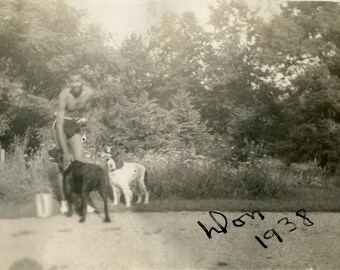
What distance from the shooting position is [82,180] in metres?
3.87

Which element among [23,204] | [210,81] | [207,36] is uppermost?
[207,36]

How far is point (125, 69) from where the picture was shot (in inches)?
155

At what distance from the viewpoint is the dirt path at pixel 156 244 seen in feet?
11.3

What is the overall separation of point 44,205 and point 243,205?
5.78 feet

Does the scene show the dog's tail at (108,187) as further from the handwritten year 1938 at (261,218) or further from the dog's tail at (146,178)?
the handwritten year 1938 at (261,218)

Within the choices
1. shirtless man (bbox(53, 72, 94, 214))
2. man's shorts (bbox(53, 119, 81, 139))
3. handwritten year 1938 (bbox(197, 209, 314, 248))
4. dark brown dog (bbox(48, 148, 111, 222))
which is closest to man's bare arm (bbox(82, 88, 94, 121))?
shirtless man (bbox(53, 72, 94, 214))

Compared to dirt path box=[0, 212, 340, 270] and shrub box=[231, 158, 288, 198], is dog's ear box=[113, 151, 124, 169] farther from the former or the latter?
shrub box=[231, 158, 288, 198]

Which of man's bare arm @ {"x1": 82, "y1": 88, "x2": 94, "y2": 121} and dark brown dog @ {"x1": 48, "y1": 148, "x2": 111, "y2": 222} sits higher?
man's bare arm @ {"x1": 82, "y1": 88, "x2": 94, "y2": 121}

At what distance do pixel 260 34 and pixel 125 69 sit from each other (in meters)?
1.29

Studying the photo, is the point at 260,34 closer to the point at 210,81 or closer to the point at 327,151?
the point at 210,81

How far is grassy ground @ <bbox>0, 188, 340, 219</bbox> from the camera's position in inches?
155

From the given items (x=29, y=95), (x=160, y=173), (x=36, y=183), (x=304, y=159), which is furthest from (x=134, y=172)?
(x=304, y=159)

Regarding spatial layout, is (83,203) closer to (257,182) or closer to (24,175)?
(24,175)

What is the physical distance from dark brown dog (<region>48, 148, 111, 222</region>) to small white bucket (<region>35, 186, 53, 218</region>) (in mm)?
137
